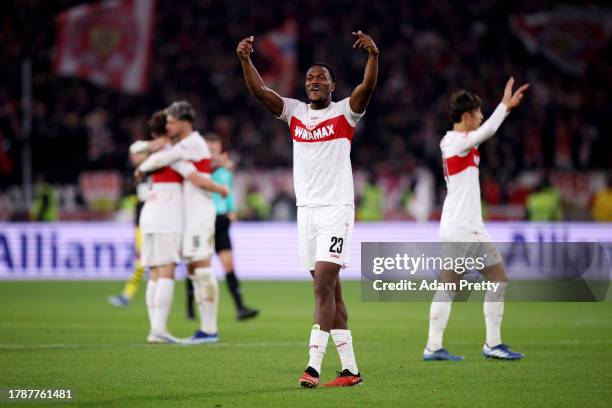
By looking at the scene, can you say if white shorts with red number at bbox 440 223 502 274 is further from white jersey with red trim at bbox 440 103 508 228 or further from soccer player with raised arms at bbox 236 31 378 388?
soccer player with raised arms at bbox 236 31 378 388

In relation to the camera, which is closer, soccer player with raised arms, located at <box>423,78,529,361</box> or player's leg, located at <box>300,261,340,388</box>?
player's leg, located at <box>300,261,340,388</box>

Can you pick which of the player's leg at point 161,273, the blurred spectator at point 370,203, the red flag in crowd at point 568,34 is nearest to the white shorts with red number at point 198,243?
the player's leg at point 161,273

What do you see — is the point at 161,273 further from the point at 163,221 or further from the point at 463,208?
the point at 463,208

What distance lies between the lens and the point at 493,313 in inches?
421

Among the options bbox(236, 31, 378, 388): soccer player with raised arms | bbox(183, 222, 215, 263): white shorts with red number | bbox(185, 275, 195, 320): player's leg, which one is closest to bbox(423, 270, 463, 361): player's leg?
bbox(236, 31, 378, 388): soccer player with raised arms

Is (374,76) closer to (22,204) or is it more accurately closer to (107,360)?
(107,360)

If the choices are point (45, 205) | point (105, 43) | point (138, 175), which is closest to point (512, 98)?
point (138, 175)

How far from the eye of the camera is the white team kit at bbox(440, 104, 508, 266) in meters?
10.6

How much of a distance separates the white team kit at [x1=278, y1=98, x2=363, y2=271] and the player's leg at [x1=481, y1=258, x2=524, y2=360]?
2330 millimetres

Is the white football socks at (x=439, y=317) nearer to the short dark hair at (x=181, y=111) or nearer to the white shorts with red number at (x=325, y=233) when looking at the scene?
the white shorts with red number at (x=325, y=233)

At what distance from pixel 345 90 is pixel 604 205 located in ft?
28.2

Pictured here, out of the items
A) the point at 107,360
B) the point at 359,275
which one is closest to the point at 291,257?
the point at 359,275

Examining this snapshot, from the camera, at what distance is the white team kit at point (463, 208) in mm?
10609

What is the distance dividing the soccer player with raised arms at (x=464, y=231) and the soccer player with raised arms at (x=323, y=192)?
6.10 ft
